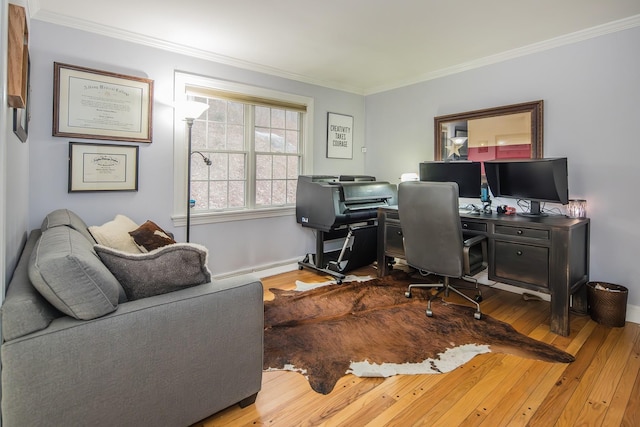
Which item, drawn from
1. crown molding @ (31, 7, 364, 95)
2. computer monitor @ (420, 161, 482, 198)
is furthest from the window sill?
computer monitor @ (420, 161, 482, 198)

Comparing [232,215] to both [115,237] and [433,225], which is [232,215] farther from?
[433,225]

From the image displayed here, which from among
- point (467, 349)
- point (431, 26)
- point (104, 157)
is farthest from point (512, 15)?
point (104, 157)

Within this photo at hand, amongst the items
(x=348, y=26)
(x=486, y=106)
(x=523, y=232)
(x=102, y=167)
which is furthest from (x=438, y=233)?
(x=102, y=167)

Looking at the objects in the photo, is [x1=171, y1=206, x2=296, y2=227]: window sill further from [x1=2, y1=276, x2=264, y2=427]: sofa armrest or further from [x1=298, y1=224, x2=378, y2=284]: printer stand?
[x1=2, y1=276, x2=264, y2=427]: sofa armrest

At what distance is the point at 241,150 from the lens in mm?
3854

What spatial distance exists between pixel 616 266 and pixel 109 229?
400 cm

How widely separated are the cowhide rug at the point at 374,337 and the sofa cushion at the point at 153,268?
94 cm

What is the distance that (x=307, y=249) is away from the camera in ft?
14.8

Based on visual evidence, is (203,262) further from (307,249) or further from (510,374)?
(307,249)

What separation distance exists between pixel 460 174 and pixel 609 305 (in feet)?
5.52

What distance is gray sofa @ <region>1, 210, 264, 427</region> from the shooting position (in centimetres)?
114

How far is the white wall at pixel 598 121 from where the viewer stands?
2.77 m

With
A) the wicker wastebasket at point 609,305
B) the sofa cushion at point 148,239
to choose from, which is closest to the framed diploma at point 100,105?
the sofa cushion at point 148,239

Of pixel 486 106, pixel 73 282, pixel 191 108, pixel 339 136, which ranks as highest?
pixel 486 106
